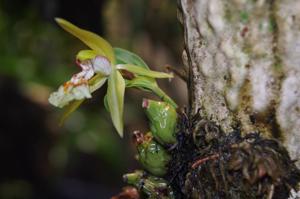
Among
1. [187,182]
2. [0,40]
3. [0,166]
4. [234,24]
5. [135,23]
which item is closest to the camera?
[234,24]

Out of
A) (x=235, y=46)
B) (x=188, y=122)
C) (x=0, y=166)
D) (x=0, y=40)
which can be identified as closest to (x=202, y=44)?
(x=235, y=46)

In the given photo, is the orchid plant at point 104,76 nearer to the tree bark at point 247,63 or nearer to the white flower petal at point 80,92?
the white flower petal at point 80,92

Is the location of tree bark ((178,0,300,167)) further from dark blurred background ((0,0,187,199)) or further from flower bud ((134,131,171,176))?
dark blurred background ((0,0,187,199))

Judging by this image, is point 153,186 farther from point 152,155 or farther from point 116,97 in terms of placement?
point 116,97

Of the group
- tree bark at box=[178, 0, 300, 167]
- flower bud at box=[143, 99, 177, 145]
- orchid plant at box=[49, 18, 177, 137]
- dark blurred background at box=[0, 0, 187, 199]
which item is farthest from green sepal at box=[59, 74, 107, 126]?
dark blurred background at box=[0, 0, 187, 199]

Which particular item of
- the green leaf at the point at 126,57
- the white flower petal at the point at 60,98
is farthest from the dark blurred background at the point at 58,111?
the white flower petal at the point at 60,98

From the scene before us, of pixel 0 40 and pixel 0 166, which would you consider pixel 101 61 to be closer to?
pixel 0 40

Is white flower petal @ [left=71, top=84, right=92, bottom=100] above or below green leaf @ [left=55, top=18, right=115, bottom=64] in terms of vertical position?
below
